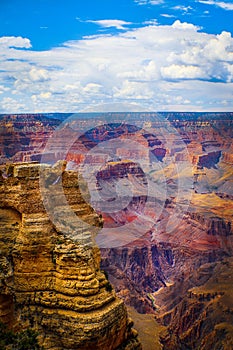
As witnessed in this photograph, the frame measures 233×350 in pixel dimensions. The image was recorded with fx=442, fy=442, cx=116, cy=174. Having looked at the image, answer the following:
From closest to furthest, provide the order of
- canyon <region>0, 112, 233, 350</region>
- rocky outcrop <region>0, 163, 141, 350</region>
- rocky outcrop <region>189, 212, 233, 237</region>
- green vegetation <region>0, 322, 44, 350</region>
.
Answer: green vegetation <region>0, 322, 44, 350</region> < rocky outcrop <region>0, 163, 141, 350</region> < canyon <region>0, 112, 233, 350</region> < rocky outcrop <region>189, 212, 233, 237</region>

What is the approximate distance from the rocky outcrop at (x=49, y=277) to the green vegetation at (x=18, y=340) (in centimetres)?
42

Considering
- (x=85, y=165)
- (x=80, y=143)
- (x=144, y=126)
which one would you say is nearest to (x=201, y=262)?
(x=85, y=165)

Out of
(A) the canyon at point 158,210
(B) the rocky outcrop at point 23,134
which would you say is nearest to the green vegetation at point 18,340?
(A) the canyon at point 158,210

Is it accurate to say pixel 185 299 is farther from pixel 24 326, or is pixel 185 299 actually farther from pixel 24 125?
pixel 24 125

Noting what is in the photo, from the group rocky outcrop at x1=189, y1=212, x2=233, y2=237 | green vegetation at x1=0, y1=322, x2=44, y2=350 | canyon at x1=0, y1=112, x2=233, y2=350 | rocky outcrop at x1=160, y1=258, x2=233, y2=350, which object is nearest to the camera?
green vegetation at x1=0, y1=322, x2=44, y2=350

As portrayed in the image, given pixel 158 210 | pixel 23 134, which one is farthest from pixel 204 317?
pixel 23 134

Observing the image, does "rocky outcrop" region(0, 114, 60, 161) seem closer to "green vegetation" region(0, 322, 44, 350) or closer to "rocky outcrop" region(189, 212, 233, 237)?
"rocky outcrop" region(189, 212, 233, 237)

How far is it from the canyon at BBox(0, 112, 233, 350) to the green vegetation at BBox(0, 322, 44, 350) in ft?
3.33

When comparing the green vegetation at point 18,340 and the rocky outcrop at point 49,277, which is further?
the rocky outcrop at point 49,277

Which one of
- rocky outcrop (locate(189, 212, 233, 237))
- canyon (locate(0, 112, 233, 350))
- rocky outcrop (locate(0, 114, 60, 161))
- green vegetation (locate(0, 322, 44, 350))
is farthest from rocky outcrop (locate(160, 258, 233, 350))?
rocky outcrop (locate(0, 114, 60, 161))

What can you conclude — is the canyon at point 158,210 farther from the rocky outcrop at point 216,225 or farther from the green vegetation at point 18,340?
the green vegetation at point 18,340

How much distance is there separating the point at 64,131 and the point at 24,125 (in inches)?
702

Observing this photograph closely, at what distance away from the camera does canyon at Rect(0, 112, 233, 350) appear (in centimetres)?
4394

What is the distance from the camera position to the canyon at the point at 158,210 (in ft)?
144
